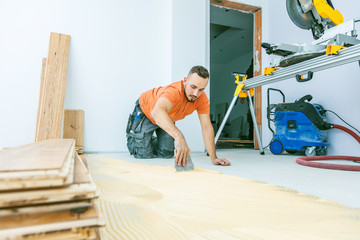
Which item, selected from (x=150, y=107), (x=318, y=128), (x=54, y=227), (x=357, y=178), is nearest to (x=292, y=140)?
(x=318, y=128)

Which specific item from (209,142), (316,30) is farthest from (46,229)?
(316,30)

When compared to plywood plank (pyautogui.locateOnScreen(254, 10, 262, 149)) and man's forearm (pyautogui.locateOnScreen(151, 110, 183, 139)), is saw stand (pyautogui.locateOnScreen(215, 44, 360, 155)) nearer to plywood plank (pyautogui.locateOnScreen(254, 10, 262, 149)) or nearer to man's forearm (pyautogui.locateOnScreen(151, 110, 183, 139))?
plywood plank (pyautogui.locateOnScreen(254, 10, 262, 149))

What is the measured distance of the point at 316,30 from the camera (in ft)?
7.63

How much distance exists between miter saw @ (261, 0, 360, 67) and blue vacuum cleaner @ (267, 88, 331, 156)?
734mm

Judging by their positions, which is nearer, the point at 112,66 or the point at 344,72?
the point at 344,72

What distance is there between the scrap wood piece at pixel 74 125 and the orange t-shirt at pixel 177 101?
94 cm

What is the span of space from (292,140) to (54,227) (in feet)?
9.85

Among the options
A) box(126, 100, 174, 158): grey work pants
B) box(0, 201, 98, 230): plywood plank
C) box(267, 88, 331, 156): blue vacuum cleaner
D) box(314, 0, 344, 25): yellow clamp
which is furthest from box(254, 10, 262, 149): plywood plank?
box(0, 201, 98, 230): plywood plank

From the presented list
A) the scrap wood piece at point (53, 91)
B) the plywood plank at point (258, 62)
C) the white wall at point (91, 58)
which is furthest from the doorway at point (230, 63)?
the scrap wood piece at point (53, 91)

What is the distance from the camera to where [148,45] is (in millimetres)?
3342

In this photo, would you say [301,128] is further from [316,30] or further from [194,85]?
[194,85]

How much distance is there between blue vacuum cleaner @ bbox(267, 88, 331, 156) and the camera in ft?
8.93

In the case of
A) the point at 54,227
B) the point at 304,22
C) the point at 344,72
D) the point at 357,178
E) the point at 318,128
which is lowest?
the point at 357,178

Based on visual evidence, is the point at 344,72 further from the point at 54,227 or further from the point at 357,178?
the point at 54,227
